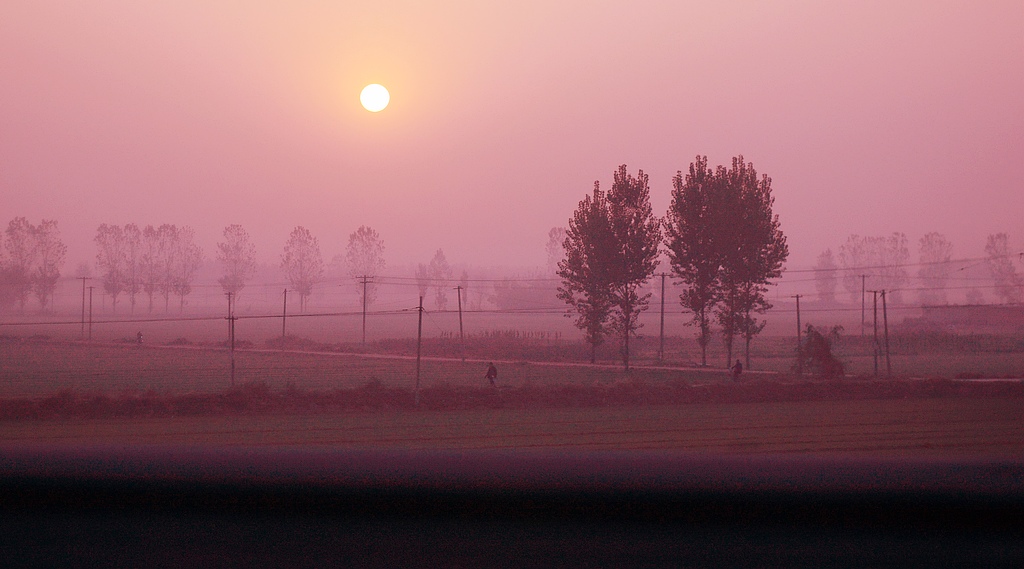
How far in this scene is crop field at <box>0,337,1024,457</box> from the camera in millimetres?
20531

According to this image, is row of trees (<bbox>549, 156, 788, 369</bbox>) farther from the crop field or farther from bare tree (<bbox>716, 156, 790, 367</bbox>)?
the crop field

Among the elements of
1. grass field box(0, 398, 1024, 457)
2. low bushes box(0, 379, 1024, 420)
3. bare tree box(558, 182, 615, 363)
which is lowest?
grass field box(0, 398, 1024, 457)

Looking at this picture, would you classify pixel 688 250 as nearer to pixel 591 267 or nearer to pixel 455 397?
pixel 591 267

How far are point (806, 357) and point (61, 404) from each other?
33.6 m

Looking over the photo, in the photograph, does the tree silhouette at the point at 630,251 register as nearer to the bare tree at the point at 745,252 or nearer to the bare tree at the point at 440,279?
the bare tree at the point at 745,252

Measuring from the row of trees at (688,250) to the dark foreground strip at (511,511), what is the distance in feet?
164

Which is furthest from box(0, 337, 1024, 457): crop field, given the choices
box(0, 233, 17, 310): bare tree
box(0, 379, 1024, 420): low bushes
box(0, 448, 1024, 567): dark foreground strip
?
box(0, 233, 17, 310): bare tree

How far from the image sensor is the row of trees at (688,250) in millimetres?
51844

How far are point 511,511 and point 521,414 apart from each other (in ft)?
85.1

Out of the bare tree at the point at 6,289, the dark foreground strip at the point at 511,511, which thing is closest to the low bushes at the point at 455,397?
the dark foreground strip at the point at 511,511

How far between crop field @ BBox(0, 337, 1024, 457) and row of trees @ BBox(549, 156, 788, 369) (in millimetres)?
15934

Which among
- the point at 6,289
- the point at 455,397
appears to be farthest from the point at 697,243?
the point at 6,289

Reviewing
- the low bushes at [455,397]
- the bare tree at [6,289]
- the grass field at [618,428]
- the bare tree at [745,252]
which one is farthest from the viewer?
the bare tree at [6,289]

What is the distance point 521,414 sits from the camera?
27094 mm
